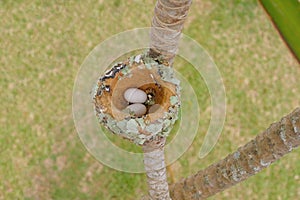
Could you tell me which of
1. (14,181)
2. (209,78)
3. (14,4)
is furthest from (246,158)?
(14,4)

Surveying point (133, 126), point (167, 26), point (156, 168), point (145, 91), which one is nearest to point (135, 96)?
point (145, 91)

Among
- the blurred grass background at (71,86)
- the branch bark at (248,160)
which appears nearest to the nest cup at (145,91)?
the branch bark at (248,160)

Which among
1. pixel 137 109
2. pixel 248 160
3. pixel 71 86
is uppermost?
pixel 71 86

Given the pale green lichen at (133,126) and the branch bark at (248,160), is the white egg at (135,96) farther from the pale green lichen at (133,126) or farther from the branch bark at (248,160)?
the branch bark at (248,160)

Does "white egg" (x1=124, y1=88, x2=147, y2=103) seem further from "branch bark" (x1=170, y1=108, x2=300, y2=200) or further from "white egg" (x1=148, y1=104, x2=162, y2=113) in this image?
"branch bark" (x1=170, y1=108, x2=300, y2=200)

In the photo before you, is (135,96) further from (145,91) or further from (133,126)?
(133,126)

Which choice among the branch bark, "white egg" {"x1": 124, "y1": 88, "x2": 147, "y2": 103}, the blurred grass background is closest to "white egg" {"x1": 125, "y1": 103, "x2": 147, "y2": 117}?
"white egg" {"x1": 124, "y1": 88, "x2": 147, "y2": 103}
